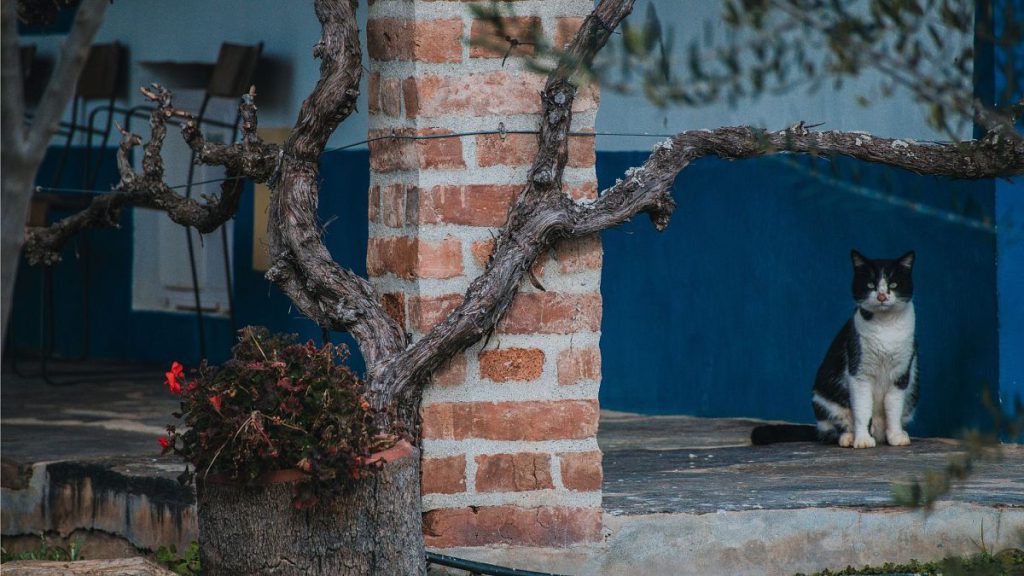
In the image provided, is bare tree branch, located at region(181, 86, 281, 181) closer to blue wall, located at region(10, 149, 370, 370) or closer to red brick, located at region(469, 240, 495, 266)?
red brick, located at region(469, 240, 495, 266)

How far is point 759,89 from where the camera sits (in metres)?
1.79

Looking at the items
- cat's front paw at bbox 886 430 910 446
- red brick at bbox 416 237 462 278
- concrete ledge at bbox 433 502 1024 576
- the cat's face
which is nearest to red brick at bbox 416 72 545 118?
red brick at bbox 416 237 462 278

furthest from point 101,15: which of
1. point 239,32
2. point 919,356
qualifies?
point 239,32

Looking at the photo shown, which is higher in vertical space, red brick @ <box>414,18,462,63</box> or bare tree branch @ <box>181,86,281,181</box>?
red brick @ <box>414,18,462,63</box>

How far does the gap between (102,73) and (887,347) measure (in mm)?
4772

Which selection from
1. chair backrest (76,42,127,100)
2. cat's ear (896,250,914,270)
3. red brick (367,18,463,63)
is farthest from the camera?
chair backrest (76,42,127,100)

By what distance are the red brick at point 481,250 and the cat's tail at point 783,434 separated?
2.10 meters

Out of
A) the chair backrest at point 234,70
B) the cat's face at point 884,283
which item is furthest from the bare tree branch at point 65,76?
the chair backrest at point 234,70

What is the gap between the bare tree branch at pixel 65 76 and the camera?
1559 millimetres

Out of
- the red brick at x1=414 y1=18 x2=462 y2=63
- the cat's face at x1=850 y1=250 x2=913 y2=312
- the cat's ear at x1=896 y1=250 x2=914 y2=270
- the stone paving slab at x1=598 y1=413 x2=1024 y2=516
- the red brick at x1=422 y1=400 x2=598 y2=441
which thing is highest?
the red brick at x1=414 y1=18 x2=462 y2=63

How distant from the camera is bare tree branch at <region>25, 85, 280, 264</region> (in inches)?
143

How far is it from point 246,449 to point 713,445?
2.55 meters

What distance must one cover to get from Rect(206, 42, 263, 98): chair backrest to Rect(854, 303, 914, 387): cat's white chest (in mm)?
3335

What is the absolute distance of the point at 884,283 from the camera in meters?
5.09
